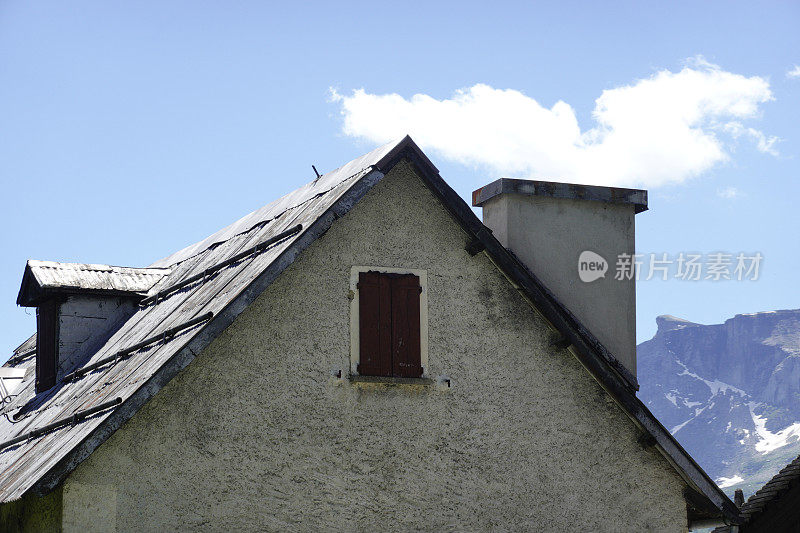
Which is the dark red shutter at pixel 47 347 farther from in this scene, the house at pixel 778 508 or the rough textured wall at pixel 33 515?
the house at pixel 778 508

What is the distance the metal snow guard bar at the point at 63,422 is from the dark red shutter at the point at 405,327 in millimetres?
3064

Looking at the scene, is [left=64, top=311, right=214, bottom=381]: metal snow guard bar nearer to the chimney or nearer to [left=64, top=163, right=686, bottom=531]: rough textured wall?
[left=64, top=163, right=686, bottom=531]: rough textured wall

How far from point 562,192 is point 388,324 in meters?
4.13

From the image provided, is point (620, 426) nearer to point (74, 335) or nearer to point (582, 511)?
point (582, 511)

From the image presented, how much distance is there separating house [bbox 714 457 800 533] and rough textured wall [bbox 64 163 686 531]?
5584 mm

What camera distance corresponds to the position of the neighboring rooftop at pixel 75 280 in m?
14.2

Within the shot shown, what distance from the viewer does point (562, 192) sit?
575 inches

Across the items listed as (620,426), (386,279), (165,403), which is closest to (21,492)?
(165,403)

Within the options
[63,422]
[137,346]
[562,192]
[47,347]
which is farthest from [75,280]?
[562,192]

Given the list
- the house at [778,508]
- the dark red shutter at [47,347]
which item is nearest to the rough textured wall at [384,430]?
the dark red shutter at [47,347]

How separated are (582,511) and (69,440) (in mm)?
5649

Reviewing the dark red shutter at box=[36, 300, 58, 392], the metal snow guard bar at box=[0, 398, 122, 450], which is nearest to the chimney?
the dark red shutter at box=[36, 300, 58, 392]

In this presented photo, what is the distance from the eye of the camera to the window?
11.5 metres

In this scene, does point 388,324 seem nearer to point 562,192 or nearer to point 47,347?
point 562,192
